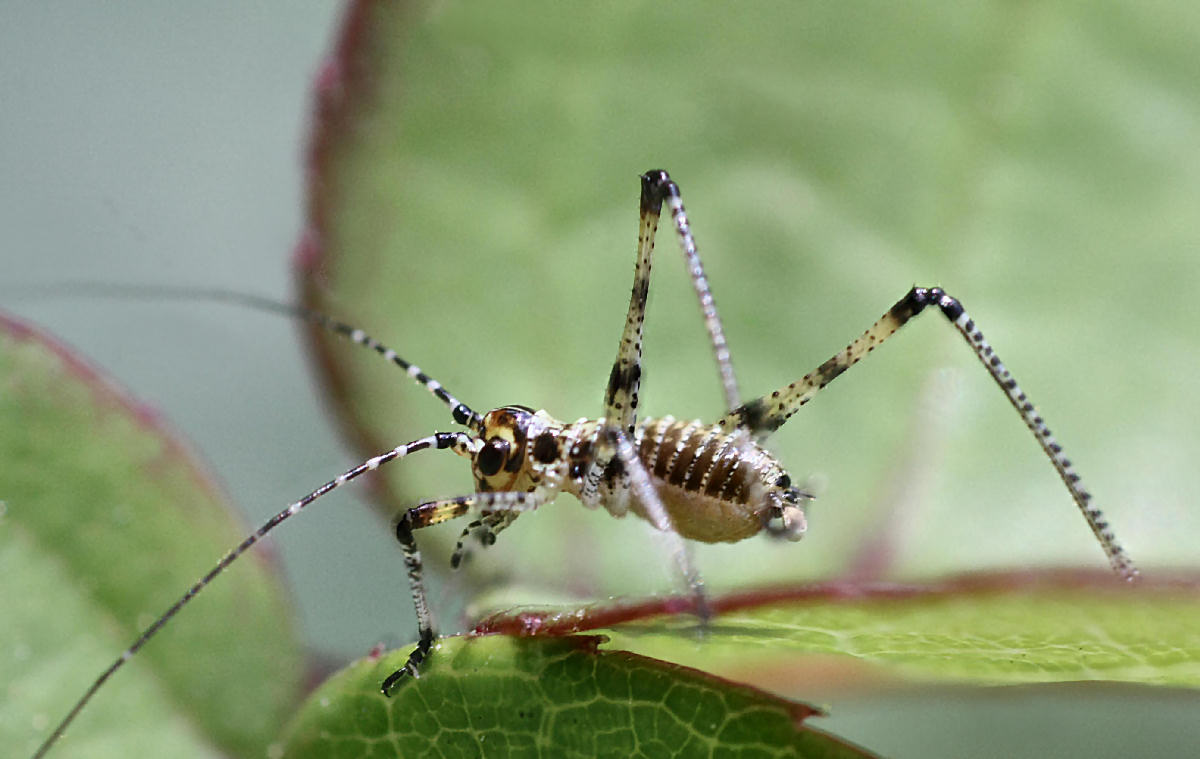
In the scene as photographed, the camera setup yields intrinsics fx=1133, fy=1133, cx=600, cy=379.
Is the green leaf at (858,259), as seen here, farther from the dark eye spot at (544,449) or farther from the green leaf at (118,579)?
the green leaf at (118,579)

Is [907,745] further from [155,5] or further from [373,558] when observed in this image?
[155,5]

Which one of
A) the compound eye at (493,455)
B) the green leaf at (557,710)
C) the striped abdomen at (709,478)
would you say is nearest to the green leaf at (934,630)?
the green leaf at (557,710)

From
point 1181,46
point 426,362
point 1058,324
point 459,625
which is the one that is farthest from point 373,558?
point 1181,46

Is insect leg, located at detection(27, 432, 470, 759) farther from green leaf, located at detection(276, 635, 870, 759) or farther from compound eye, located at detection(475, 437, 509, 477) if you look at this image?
green leaf, located at detection(276, 635, 870, 759)

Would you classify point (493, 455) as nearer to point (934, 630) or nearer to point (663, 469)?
point (663, 469)

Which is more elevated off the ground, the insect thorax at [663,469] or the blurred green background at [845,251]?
the blurred green background at [845,251]

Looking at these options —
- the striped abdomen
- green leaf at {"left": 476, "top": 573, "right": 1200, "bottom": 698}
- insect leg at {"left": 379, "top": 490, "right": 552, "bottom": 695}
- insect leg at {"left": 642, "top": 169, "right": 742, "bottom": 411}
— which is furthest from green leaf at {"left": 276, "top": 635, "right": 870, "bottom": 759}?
insect leg at {"left": 642, "top": 169, "right": 742, "bottom": 411}
